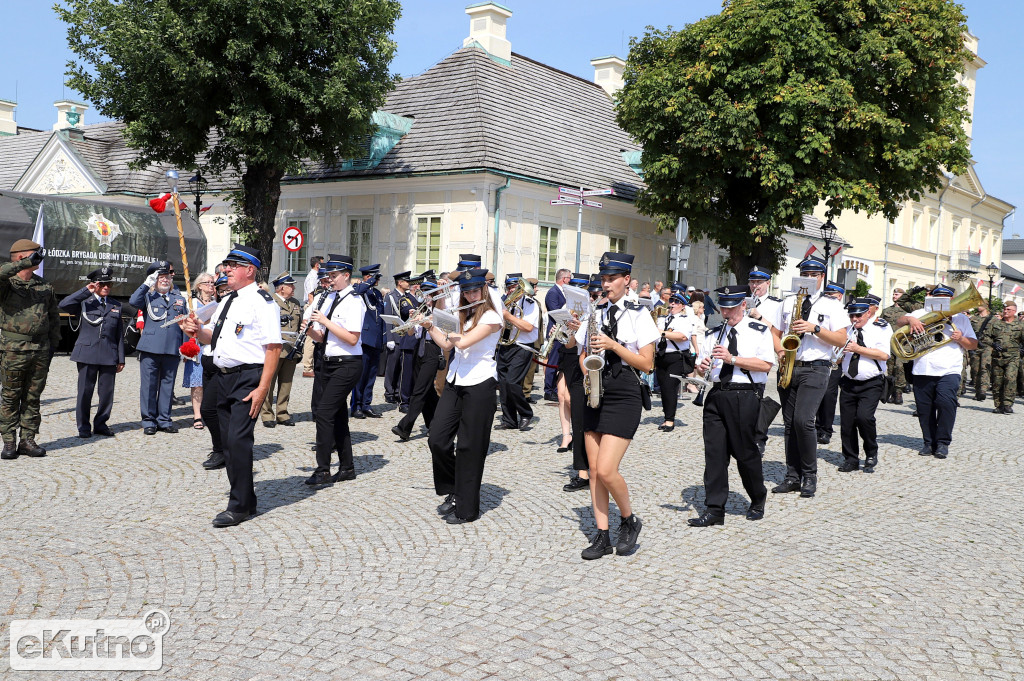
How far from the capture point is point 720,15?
81.0ft

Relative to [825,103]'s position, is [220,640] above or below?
below

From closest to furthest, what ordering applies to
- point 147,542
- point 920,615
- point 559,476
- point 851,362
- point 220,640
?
1. point 220,640
2. point 920,615
3. point 147,542
4. point 559,476
5. point 851,362

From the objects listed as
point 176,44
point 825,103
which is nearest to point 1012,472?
point 825,103

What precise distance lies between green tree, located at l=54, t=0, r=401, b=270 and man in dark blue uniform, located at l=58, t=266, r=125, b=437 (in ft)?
34.3

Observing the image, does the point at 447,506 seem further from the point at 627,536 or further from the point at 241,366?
the point at 241,366

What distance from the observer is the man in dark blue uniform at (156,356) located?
396 inches

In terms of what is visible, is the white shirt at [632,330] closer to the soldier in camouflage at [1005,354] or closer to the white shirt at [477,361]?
the white shirt at [477,361]

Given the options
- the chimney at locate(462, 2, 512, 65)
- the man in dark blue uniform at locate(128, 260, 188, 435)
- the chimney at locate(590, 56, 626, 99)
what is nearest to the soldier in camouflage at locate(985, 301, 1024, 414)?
the man in dark blue uniform at locate(128, 260, 188, 435)

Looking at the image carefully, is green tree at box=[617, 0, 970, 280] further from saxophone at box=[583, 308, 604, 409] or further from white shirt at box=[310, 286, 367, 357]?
saxophone at box=[583, 308, 604, 409]

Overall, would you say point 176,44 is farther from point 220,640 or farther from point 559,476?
point 220,640

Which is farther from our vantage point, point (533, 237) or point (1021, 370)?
point (533, 237)

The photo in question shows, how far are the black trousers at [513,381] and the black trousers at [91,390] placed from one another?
458 centimetres

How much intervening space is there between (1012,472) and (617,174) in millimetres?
20931

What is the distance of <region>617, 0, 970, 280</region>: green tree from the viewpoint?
22828 millimetres
